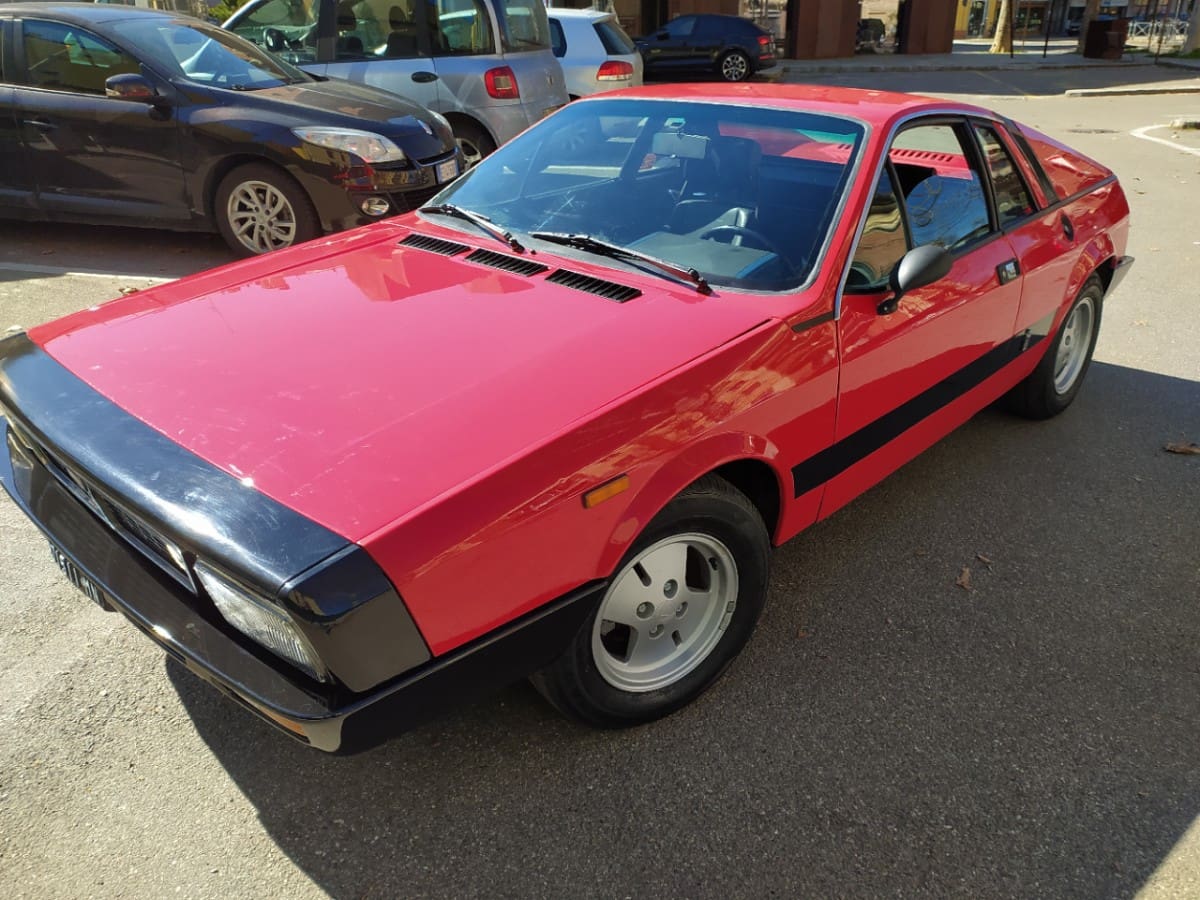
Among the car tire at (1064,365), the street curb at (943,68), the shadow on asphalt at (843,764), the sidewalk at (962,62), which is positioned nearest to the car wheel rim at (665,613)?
the shadow on asphalt at (843,764)

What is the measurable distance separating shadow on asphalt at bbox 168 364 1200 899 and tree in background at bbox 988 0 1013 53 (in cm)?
3188

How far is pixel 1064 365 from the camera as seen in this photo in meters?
4.37

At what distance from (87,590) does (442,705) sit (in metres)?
1.02

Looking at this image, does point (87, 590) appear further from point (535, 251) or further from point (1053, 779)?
point (1053, 779)

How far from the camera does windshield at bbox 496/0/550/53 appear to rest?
781cm

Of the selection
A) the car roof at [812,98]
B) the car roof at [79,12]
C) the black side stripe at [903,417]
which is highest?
the car roof at [79,12]

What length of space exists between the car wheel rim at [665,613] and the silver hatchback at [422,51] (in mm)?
6110

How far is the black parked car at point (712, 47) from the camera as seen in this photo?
19922mm

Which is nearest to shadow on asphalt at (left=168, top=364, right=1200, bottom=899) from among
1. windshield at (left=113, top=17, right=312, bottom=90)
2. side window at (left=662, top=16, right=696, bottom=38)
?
windshield at (left=113, top=17, right=312, bottom=90)

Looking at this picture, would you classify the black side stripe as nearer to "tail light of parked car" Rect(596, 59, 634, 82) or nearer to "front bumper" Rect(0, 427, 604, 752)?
"front bumper" Rect(0, 427, 604, 752)

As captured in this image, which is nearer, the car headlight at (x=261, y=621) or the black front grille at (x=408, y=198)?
the car headlight at (x=261, y=621)

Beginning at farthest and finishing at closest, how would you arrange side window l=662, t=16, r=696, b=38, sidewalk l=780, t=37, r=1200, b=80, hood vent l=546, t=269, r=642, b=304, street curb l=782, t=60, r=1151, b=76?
sidewalk l=780, t=37, r=1200, b=80 → street curb l=782, t=60, r=1151, b=76 → side window l=662, t=16, r=696, b=38 → hood vent l=546, t=269, r=642, b=304

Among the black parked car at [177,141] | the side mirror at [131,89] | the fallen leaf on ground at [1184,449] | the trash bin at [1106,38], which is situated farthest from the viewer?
the trash bin at [1106,38]

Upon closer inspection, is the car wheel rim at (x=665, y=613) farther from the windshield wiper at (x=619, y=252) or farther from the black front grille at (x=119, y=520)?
the black front grille at (x=119, y=520)
